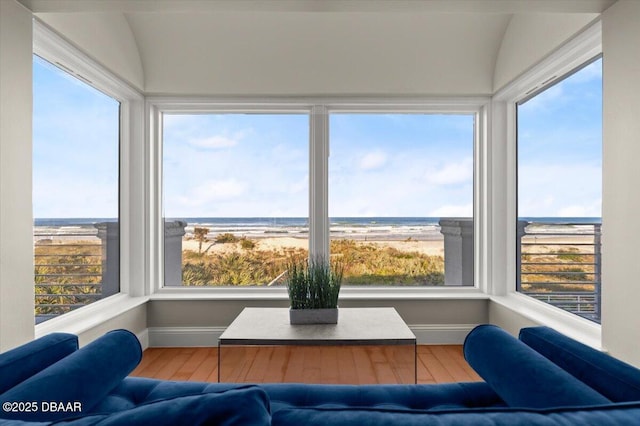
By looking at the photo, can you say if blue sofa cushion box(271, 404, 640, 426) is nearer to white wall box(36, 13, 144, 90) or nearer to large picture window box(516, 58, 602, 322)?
large picture window box(516, 58, 602, 322)

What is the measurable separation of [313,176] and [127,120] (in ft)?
5.57

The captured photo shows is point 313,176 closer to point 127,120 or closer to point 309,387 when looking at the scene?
point 127,120

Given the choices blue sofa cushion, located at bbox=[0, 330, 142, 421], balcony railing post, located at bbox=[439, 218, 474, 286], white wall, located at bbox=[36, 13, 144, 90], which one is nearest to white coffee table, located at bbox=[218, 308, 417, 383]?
blue sofa cushion, located at bbox=[0, 330, 142, 421]

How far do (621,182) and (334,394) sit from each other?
1.90 meters

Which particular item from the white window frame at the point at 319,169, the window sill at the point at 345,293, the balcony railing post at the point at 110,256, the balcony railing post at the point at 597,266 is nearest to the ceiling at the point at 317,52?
the white window frame at the point at 319,169

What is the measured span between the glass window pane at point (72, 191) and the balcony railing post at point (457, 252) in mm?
2952

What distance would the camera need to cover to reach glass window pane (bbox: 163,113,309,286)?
393cm

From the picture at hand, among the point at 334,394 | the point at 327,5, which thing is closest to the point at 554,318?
the point at 334,394

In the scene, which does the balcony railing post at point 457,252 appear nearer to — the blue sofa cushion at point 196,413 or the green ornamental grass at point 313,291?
the green ornamental grass at point 313,291

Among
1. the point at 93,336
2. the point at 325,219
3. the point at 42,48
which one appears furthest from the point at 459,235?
the point at 42,48

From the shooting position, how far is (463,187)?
398 cm

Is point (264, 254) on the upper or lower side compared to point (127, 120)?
lower

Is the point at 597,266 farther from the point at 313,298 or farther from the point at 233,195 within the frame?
the point at 233,195

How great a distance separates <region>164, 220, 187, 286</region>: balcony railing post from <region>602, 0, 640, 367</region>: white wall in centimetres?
330
